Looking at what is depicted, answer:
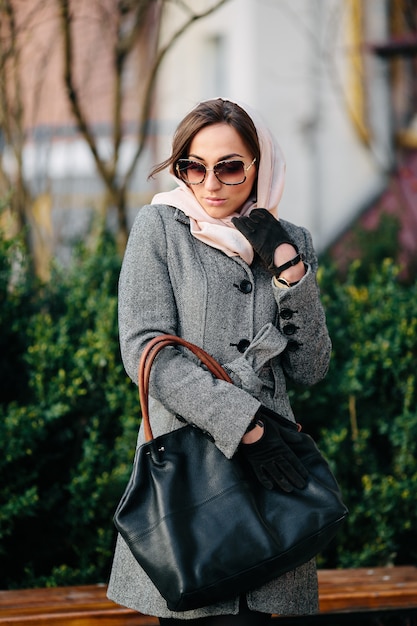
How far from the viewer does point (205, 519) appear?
222 centimetres

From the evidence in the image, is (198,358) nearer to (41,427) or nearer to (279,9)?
(41,427)

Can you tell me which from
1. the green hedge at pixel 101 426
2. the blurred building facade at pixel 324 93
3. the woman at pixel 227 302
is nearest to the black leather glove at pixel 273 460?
the woman at pixel 227 302

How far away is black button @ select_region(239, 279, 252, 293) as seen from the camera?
2.44 meters

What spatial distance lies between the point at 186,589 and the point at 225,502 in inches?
8.8

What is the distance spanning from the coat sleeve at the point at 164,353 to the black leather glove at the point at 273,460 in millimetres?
74

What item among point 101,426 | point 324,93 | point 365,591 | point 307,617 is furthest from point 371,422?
point 324,93

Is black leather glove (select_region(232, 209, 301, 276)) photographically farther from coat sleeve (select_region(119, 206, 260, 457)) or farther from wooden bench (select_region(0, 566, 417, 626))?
wooden bench (select_region(0, 566, 417, 626))

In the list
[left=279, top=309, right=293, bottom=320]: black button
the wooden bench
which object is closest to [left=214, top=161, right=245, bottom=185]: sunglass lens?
[left=279, top=309, right=293, bottom=320]: black button

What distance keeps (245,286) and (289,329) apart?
0.16m

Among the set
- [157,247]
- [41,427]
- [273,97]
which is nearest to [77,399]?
[41,427]

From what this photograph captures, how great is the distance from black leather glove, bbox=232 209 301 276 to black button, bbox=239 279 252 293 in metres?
0.07

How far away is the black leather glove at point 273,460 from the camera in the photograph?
229 centimetres

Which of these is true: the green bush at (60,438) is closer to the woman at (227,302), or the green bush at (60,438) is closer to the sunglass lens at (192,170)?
the woman at (227,302)

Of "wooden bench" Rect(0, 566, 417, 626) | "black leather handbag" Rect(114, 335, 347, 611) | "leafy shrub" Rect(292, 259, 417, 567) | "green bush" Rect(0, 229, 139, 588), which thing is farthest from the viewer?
"leafy shrub" Rect(292, 259, 417, 567)
